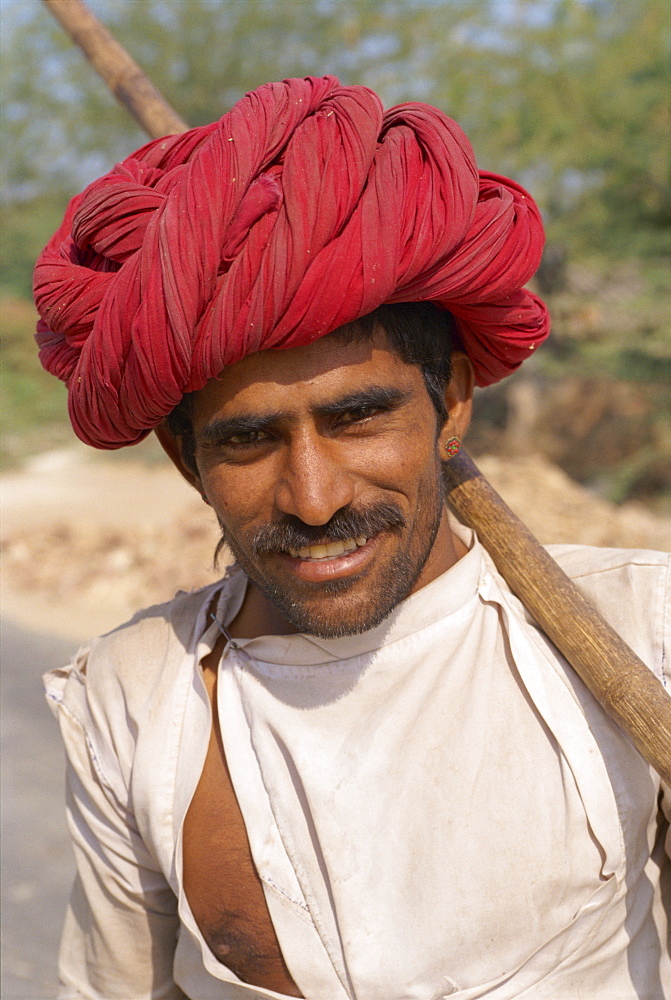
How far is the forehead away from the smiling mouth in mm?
243

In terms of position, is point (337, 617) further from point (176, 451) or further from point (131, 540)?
point (131, 540)

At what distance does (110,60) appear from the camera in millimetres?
2297

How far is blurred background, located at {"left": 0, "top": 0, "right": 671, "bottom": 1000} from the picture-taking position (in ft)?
23.9

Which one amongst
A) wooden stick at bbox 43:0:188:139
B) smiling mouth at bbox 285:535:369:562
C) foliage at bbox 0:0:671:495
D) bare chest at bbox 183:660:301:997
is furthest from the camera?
foliage at bbox 0:0:671:495

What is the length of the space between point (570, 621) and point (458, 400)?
520mm

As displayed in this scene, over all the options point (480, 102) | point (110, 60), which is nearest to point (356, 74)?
point (480, 102)

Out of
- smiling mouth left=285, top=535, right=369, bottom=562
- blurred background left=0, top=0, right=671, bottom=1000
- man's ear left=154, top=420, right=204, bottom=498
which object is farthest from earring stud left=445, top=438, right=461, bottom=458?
blurred background left=0, top=0, right=671, bottom=1000

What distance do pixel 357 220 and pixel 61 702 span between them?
1184 mm

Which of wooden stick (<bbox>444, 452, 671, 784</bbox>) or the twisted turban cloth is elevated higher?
the twisted turban cloth

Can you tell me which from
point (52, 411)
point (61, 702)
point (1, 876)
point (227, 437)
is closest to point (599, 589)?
point (227, 437)

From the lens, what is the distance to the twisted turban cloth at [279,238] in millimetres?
1540

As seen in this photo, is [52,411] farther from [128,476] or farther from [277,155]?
[277,155]

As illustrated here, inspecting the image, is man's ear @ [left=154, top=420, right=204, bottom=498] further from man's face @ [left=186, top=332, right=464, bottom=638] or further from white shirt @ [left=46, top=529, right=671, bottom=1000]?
white shirt @ [left=46, top=529, right=671, bottom=1000]

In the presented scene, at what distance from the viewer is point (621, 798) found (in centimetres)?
171
